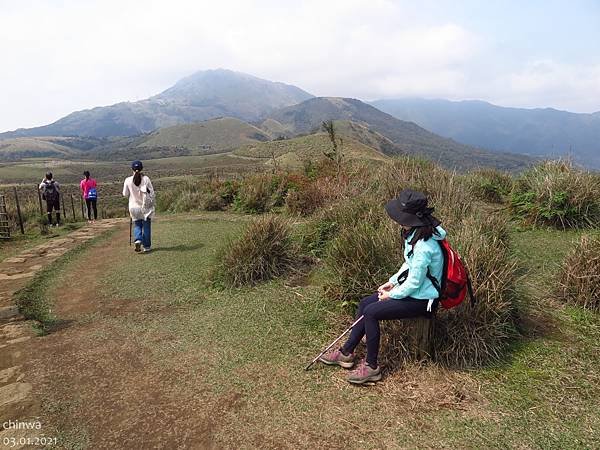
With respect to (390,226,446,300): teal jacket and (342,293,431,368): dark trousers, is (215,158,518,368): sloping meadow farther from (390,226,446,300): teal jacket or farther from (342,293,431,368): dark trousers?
(390,226,446,300): teal jacket

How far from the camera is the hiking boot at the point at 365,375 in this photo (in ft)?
10.8

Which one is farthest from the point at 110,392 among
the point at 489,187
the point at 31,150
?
the point at 31,150

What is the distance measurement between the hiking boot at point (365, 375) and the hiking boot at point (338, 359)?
192 millimetres

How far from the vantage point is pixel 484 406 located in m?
3.00

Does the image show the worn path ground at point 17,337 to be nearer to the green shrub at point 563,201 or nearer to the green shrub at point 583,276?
the green shrub at point 583,276

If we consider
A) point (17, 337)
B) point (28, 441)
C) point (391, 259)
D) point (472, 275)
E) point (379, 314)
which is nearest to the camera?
point (28, 441)

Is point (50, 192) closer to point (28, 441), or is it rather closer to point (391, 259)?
point (28, 441)

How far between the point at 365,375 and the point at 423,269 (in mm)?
1008

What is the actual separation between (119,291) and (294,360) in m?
3.16

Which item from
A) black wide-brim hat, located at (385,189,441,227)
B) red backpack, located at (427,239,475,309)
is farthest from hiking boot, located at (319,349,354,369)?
black wide-brim hat, located at (385,189,441,227)

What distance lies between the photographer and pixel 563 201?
7367 millimetres

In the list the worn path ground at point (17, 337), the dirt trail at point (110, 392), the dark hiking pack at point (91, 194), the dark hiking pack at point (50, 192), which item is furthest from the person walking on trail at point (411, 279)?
the dark hiking pack at point (91, 194)

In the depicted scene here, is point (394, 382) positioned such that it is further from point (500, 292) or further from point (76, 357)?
point (76, 357)

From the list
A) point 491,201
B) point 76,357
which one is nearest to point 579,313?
point 76,357
